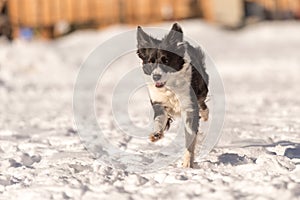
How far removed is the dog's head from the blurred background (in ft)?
58.3

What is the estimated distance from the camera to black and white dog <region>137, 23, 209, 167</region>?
5648mm

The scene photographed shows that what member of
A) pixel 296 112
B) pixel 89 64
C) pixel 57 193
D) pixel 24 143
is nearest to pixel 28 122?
pixel 24 143

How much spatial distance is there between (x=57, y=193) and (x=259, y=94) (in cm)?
909

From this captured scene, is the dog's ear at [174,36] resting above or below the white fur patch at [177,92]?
above

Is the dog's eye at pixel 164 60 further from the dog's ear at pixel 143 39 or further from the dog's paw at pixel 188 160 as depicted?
the dog's paw at pixel 188 160

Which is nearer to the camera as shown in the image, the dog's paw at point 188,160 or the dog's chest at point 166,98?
the dog's chest at point 166,98

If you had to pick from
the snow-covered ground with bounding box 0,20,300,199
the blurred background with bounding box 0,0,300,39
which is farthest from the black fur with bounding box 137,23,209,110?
the blurred background with bounding box 0,0,300,39

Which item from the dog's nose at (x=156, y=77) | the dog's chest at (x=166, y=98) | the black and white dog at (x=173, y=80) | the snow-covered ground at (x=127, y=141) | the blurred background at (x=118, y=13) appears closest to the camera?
the snow-covered ground at (x=127, y=141)

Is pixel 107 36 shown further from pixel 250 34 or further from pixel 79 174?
pixel 79 174

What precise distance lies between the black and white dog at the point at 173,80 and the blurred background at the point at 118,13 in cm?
1774

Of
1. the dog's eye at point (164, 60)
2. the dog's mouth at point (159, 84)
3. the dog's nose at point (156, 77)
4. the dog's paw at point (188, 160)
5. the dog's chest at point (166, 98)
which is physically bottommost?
the dog's paw at point (188, 160)

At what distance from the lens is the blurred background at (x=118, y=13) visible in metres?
23.6

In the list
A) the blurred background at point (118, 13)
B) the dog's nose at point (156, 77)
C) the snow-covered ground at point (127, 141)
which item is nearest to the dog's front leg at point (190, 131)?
the snow-covered ground at point (127, 141)

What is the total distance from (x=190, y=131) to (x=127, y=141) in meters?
2.15
